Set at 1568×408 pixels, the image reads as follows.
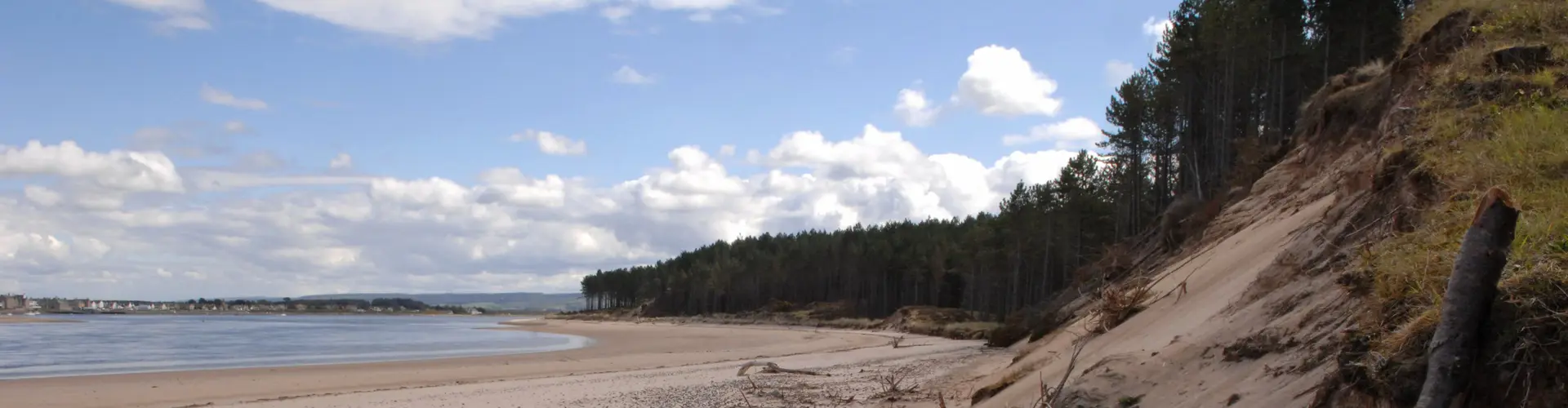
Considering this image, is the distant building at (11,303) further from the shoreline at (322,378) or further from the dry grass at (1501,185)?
the dry grass at (1501,185)

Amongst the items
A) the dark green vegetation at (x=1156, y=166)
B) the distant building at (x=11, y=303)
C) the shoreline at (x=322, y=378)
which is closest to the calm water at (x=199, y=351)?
the shoreline at (x=322, y=378)

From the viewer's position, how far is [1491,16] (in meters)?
10.1

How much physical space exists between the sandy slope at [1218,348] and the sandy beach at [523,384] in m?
3.69

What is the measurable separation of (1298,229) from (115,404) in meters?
22.1

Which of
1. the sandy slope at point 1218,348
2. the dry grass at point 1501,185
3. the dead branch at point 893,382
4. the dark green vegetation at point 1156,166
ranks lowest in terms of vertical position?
the dead branch at point 893,382

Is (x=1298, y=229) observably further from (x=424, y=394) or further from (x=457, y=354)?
(x=457, y=354)

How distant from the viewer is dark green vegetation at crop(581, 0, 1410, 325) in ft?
97.8

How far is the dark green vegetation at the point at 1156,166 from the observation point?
97.8ft

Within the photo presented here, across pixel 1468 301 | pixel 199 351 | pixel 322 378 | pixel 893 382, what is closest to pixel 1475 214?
pixel 1468 301

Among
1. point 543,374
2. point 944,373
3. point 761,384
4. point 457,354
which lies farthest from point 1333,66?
point 457,354

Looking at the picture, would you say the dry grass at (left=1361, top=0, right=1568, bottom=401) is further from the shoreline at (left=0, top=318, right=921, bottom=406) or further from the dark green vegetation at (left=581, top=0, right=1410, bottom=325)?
the shoreline at (left=0, top=318, right=921, bottom=406)

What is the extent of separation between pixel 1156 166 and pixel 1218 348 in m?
40.8

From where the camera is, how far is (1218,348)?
783 cm

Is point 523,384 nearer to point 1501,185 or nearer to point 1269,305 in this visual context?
point 1269,305
